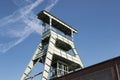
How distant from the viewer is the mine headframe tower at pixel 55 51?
26.9 metres

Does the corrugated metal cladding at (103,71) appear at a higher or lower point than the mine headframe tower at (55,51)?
lower

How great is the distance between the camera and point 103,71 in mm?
19438

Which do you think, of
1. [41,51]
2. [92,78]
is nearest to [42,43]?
[41,51]

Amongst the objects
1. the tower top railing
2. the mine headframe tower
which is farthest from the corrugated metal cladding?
the tower top railing

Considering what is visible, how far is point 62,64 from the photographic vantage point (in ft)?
94.0

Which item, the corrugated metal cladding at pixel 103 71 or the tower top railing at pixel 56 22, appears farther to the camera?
the tower top railing at pixel 56 22

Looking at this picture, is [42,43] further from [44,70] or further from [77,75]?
[77,75]

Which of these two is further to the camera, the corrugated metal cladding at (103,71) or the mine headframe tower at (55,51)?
the mine headframe tower at (55,51)

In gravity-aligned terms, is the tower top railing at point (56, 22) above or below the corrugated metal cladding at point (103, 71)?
above

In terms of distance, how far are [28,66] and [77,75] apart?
800 centimetres

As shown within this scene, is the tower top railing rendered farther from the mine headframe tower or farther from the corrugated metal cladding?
the corrugated metal cladding

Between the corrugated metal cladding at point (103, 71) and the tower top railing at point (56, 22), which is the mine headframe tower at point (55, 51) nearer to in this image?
the tower top railing at point (56, 22)

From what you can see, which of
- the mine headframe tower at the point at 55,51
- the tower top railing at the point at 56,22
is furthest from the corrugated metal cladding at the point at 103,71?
the tower top railing at the point at 56,22

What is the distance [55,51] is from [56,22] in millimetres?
5132
